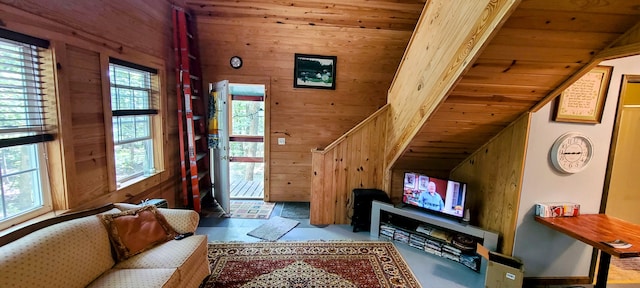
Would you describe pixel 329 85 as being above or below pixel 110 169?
above

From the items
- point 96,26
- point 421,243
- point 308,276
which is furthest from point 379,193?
point 96,26

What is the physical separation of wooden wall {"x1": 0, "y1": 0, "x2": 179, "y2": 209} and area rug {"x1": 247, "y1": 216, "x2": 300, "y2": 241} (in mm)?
1358

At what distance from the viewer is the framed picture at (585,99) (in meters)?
2.15

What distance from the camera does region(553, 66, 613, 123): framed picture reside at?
7.05ft

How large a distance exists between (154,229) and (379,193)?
2418 millimetres

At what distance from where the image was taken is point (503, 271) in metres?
2.17

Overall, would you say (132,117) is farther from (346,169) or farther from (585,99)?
(585,99)

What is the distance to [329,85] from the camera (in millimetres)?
4152

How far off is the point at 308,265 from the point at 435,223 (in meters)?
1.40

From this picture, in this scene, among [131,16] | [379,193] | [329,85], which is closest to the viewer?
[131,16]

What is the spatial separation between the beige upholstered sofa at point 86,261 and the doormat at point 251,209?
1.59 metres

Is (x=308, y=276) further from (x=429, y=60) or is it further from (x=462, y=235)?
(x=429, y=60)

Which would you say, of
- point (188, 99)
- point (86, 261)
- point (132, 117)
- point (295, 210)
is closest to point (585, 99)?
point (295, 210)

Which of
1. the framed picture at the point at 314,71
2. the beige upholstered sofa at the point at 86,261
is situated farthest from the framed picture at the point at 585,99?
the beige upholstered sofa at the point at 86,261
